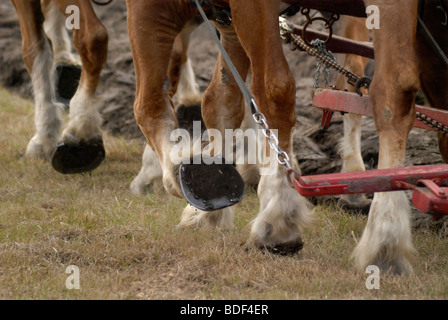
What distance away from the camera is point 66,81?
620 centimetres

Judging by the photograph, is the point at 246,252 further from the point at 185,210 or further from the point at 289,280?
the point at 185,210

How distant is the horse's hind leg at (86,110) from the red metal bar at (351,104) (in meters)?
2.03

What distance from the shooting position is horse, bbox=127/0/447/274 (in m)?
3.04

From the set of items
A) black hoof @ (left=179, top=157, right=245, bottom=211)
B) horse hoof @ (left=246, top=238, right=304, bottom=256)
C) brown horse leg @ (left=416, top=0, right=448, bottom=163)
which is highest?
brown horse leg @ (left=416, top=0, right=448, bottom=163)

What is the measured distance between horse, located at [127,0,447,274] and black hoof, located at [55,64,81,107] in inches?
89.0

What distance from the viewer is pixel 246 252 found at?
3.49 metres

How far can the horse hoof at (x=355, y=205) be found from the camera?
4543mm

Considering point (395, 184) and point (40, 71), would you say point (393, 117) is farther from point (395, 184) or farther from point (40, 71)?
point (40, 71)

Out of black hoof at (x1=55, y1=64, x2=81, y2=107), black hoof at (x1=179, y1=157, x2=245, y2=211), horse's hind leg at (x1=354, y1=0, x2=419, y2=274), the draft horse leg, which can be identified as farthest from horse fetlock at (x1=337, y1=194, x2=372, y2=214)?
black hoof at (x1=55, y1=64, x2=81, y2=107)

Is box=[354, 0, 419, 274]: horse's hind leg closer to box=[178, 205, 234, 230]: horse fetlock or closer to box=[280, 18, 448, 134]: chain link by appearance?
box=[280, 18, 448, 134]: chain link

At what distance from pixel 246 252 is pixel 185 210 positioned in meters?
0.76

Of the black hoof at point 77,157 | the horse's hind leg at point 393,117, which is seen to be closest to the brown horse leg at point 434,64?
the horse's hind leg at point 393,117

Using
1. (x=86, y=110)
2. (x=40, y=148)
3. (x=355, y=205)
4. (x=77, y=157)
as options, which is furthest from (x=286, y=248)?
(x=40, y=148)

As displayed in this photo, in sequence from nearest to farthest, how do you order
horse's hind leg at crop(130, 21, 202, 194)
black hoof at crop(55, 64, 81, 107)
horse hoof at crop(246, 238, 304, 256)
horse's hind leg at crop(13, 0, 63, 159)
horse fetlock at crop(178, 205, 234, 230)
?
horse hoof at crop(246, 238, 304, 256) < horse fetlock at crop(178, 205, 234, 230) < horse's hind leg at crop(130, 21, 202, 194) < horse's hind leg at crop(13, 0, 63, 159) < black hoof at crop(55, 64, 81, 107)
